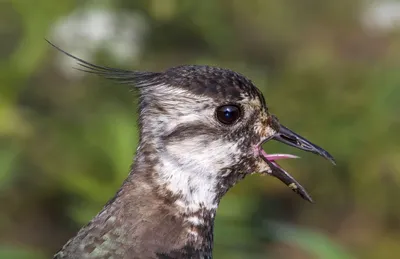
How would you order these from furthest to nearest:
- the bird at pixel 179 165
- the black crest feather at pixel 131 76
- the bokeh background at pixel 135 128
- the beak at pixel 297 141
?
the bokeh background at pixel 135 128
the beak at pixel 297 141
the black crest feather at pixel 131 76
the bird at pixel 179 165

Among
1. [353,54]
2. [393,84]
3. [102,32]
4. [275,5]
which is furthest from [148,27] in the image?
[353,54]

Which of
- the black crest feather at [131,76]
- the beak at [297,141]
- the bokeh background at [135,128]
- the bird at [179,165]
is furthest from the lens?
the bokeh background at [135,128]

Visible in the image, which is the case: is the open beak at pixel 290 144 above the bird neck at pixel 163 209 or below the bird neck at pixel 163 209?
above

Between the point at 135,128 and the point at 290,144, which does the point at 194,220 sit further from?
the point at 135,128

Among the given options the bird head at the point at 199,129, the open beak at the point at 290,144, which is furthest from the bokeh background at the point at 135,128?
the bird head at the point at 199,129

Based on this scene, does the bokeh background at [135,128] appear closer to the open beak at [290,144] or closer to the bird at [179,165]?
the open beak at [290,144]

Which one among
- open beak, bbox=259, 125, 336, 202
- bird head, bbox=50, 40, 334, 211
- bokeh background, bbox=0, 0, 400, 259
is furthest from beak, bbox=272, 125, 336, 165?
bokeh background, bbox=0, 0, 400, 259
